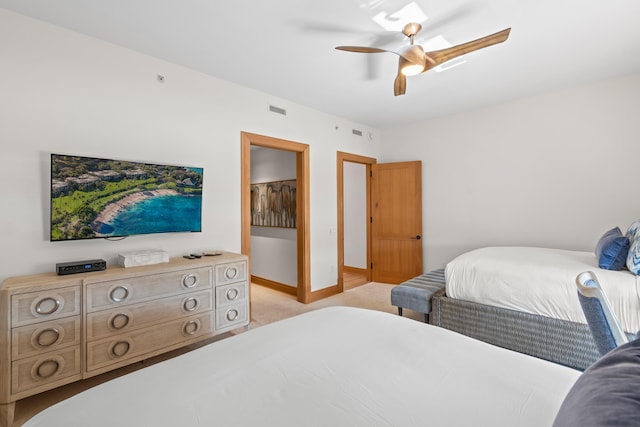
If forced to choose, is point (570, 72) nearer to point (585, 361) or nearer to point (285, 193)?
point (585, 361)

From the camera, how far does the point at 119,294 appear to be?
7.29 ft

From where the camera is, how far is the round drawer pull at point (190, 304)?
256 centimetres

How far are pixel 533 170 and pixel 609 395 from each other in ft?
14.1

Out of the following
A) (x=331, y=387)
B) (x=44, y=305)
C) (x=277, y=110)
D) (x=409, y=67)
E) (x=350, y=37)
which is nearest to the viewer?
(x=331, y=387)

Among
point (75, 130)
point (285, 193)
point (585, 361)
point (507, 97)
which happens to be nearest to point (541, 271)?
point (585, 361)

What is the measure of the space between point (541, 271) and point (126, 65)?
4.08m

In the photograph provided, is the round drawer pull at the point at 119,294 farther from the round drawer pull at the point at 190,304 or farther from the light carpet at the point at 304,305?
the light carpet at the point at 304,305

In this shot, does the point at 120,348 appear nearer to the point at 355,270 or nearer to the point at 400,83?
the point at 400,83

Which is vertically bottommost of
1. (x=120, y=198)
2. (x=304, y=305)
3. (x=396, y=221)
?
(x=304, y=305)

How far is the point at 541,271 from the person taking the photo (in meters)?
2.44

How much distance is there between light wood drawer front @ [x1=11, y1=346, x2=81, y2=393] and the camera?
6.05 ft

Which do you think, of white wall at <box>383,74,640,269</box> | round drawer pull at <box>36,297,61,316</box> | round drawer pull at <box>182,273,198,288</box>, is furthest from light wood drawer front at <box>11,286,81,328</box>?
white wall at <box>383,74,640,269</box>

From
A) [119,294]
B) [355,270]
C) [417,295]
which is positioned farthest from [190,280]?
[355,270]

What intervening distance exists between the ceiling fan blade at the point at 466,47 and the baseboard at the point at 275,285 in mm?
3474
